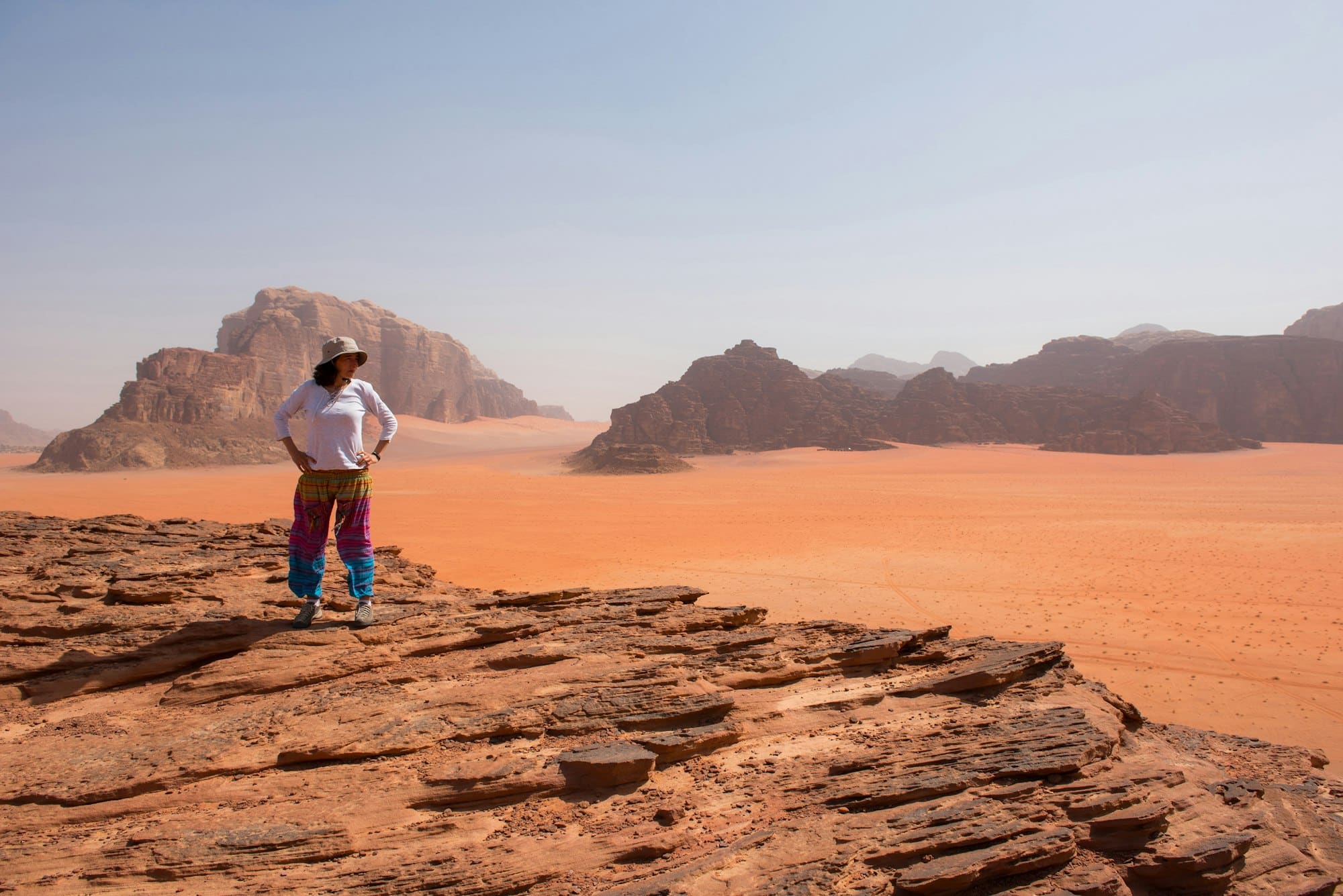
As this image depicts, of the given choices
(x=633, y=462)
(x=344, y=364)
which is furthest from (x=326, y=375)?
(x=633, y=462)

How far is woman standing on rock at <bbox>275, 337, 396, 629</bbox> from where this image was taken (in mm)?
4375

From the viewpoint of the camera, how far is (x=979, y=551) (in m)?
16.1

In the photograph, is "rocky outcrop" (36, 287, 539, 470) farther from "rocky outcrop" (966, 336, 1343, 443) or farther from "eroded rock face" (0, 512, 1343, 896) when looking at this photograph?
"rocky outcrop" (966, 336, 1343, 443)

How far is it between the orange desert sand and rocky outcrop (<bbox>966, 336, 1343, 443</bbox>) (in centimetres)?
3796

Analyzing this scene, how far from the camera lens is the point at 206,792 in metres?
3.11

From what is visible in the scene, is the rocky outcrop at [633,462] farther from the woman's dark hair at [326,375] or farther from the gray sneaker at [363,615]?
the woman's dark hair at [326,375]

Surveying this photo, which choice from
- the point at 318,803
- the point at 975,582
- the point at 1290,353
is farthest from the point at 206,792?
the point at 1290,353

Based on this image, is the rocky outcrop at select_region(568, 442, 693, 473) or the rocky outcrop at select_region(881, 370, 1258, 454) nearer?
the rocky outcrop at select_region(568, 442, 693, 473)

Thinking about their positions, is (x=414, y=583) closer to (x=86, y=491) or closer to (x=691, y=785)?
(x=691, y=785)

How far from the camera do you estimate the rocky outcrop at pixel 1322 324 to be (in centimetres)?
9107

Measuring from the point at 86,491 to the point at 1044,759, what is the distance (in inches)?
1588

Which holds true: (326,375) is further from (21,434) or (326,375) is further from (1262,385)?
(21,434)

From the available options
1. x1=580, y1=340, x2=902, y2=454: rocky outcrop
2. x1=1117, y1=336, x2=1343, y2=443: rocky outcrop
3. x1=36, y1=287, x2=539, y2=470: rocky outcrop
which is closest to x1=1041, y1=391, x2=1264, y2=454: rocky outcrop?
x1=1117, y1=336, x2=1343, y2=443: rocky outcrop

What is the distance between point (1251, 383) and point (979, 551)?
265ft
